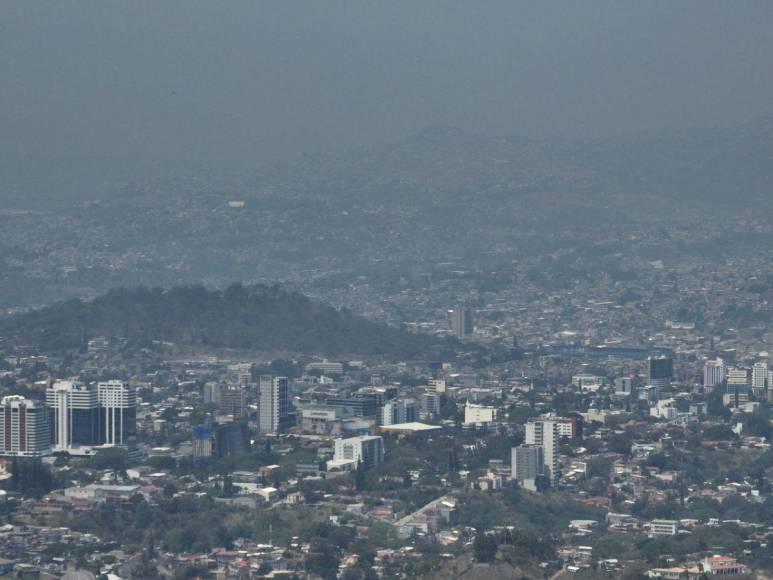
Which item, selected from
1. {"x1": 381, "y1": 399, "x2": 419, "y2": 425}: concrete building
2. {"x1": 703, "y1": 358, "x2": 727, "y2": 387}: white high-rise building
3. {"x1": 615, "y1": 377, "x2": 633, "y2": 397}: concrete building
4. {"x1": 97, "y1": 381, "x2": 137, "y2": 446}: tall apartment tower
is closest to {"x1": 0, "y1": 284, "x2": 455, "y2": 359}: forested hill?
{"x1": 615, "y1": 377, "x2": 633, "y2": 397}: concrete building

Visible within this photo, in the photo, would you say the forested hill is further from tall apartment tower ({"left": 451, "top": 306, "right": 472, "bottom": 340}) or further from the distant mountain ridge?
the distant mountain ridge

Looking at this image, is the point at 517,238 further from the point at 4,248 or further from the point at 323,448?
the point at 323,448

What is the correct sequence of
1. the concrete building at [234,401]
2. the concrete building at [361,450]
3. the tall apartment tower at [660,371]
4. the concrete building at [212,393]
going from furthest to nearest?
the tall apartment tower at [660,371]
the concrete building at [212,393]
the concrete building at [234,401]
the concrete building at [361,450]

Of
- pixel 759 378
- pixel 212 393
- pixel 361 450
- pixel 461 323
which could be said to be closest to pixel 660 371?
pixel 759 378

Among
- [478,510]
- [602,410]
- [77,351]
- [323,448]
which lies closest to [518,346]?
[77,351]

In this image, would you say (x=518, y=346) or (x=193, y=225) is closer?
(x=518, y=346)

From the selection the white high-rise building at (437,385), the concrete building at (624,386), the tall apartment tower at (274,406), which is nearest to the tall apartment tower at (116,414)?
the tall apartment tower at (274,406)

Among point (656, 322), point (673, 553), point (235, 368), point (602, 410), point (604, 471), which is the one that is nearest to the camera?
point (673, 553)

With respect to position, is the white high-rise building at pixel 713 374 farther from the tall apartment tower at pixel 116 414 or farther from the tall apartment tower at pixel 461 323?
the tall apartment tower at pixel 116 414
